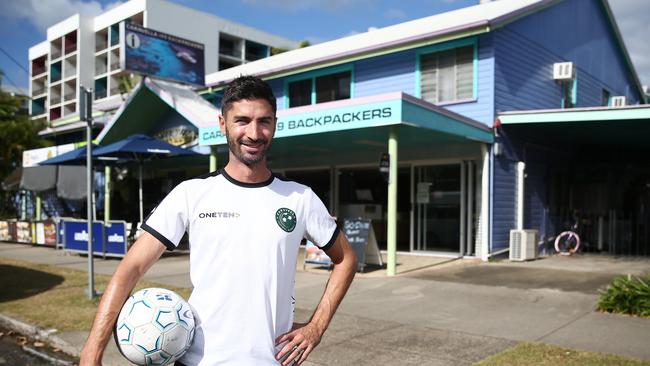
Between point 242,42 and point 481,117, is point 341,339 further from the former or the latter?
point 242,42

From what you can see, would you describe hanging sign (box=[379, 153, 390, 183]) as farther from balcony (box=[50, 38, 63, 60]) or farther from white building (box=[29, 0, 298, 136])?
balcony (box=[50, 38, 63, 60])

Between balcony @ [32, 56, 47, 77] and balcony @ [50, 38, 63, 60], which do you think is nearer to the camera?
balcony @ [50, 38, 63, 60]

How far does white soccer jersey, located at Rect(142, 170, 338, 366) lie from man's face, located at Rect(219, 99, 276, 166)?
0.12 meters

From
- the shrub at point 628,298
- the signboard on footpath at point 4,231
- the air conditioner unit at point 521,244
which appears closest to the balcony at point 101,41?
the signboard on footpath at point 4,231

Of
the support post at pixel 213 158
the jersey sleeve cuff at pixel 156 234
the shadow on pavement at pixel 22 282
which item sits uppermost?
the support post at pixel 213 158

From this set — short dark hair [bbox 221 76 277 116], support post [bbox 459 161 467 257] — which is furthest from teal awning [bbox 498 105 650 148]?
short dark hair [bbox 221 76 277 116]

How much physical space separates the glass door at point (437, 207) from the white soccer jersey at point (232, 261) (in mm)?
11731

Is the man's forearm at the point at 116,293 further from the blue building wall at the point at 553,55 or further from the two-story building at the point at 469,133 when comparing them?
the blue building wall at the point at 553,55

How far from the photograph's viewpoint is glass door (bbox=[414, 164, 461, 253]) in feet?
43.9

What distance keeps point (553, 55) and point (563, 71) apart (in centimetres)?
75

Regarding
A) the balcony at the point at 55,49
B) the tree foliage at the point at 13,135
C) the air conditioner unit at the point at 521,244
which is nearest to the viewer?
the air conditioner unit at the point at 521,244

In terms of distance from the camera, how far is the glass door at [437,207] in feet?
43.9

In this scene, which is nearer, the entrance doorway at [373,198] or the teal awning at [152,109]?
the entrance doorway at [373,198]

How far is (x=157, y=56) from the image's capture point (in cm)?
1753
